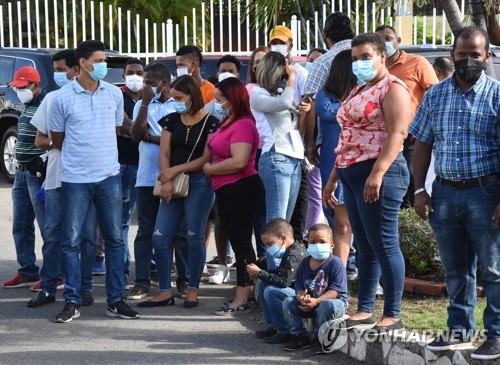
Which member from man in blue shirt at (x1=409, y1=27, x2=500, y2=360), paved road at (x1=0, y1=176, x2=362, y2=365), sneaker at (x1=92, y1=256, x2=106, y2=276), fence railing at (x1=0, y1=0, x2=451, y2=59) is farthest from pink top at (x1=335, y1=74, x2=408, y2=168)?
fence railing at (x1=0, y1=0, x2=451, y2=59)

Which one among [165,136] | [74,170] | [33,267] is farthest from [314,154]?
[33,267]

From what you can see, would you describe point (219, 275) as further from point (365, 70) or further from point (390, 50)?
point (365, 70)

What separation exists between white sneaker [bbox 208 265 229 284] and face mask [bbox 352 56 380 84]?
3012 millimetres

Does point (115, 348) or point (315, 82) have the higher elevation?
point (315, 82)

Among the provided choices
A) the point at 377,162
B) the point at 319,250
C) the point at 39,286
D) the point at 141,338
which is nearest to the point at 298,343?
the point at 319,250

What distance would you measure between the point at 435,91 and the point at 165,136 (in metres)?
2.83

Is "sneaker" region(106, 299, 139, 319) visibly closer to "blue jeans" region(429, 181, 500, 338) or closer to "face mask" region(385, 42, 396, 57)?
"blue jeans" region(429, 181, 500, 338)

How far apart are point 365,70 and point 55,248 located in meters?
3.24

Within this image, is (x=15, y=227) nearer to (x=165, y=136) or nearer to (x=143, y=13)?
(x=165, y=136)

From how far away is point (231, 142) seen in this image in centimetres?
797

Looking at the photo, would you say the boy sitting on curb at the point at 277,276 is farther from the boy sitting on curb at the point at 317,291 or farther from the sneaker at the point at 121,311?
the sneaker at the point at 121,311

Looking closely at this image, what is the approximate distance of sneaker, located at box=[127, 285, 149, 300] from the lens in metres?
8.53

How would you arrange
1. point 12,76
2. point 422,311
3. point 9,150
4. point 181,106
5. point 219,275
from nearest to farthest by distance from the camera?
1. point 422,311
2. point 181,106
3. point 219,275
4. point 12,76
5. point 9,150

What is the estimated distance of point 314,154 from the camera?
8.18 m
